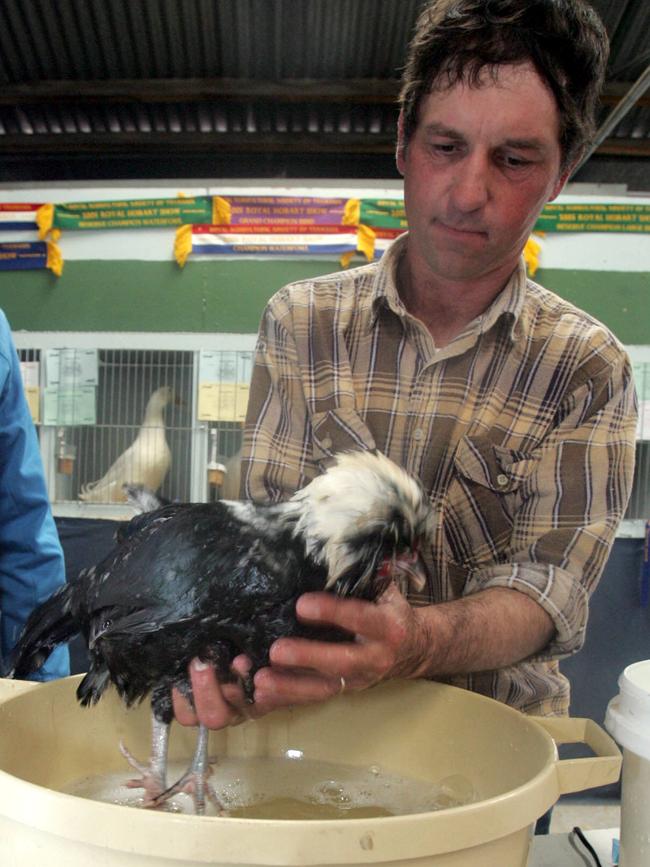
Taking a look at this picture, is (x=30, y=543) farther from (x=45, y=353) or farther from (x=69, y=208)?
(x=69, y=208)

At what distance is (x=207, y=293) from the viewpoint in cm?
337

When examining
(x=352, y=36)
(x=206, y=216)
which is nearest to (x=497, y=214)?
(x=352, y=36)

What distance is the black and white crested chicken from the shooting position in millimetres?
926

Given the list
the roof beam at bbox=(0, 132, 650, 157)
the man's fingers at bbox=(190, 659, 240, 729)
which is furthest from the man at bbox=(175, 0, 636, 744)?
the roof beam at bbox=(0, 132, 650, 157)

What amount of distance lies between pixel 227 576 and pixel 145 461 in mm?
2343

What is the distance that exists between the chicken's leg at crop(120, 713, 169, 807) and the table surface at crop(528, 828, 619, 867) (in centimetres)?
46

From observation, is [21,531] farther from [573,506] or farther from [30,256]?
[30,256]

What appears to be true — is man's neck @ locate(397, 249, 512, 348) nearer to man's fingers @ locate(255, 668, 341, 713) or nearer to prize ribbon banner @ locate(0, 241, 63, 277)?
man's fingers @ locate(255, 668, 341, 713)

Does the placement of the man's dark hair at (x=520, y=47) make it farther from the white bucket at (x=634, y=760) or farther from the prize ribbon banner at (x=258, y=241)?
the prize ribbon banner at (x=258, y=241)

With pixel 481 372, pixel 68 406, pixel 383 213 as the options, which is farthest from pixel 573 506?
pixel 68 406

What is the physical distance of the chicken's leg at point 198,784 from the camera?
92 cm

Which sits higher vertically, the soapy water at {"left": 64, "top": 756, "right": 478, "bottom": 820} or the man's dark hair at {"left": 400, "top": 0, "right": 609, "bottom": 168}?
the man's dark hair at {"left": 400, "top": 0, "right": 609, "bottom": 168}

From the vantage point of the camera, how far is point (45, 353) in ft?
11.0

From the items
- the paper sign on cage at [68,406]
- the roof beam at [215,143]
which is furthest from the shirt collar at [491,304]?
the paper sign on cage at [68,406]
